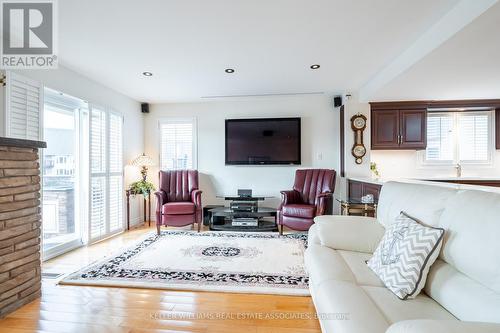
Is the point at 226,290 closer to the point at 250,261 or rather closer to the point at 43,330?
the point at 250,261

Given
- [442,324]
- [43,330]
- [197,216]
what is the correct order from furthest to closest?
[197,216], [43,330], [442,324]

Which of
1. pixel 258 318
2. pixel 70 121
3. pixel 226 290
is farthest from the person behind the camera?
pixel 70 121

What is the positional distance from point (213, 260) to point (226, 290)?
27.3 inches

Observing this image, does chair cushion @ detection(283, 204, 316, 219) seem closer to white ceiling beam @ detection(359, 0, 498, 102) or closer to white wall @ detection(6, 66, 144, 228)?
white ceiling beam @ detection(359, 0, 498, 102)

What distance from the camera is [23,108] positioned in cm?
257

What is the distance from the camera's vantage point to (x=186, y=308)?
1901mm

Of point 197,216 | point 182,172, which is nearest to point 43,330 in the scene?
point 197,216

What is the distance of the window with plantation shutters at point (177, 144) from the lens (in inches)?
190

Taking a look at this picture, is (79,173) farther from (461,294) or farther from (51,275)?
(461,294)

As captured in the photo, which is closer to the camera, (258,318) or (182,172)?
(258,318)

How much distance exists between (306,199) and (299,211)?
1.73ft

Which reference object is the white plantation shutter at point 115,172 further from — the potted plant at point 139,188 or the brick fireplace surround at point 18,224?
the brick fireplace surround at point 18,224

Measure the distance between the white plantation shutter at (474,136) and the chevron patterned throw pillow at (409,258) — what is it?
162 inches

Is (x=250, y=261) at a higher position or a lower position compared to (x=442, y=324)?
lower
